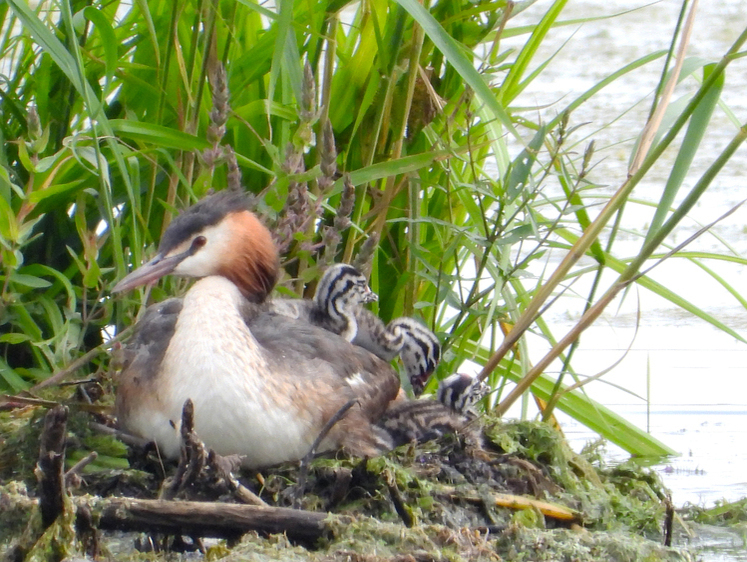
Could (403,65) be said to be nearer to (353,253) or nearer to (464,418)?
(353,253)

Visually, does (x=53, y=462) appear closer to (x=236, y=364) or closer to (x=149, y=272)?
(x=236, y=364)

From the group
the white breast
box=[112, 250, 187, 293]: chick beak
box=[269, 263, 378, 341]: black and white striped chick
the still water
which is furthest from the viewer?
the still water

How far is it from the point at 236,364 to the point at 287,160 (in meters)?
0.72

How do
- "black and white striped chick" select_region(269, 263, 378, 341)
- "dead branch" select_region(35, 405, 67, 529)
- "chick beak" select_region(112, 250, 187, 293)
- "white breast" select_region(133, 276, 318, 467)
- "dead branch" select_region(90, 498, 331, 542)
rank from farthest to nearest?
"black and white striped chick" select_region(269, 263, 378, 341)
"chick beak" select_region(112, 250, 187, 293)
"white breast" select_region(133, 276, 318, 467)
"dead branch" select_region(90, 498, 331, 542)
"dead branch" select_region(35, 405, 67, 529)

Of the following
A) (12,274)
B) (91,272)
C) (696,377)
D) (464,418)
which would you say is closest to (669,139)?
(464,418)

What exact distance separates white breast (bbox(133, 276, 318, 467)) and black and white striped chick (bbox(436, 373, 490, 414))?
1.95 ft

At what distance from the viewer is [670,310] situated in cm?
627

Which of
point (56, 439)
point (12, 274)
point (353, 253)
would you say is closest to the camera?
point (56, 439)

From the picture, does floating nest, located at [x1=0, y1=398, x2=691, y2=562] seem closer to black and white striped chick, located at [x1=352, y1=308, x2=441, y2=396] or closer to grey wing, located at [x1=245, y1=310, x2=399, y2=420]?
grey wing, located at [x1=245, y1=310, x2=399, y2=420]

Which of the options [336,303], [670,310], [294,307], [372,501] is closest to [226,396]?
[372,501]

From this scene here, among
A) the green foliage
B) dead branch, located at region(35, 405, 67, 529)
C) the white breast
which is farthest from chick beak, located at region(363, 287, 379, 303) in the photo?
dead branch, located at region(35, 405, 67, 529)

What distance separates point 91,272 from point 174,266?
0.81 ft

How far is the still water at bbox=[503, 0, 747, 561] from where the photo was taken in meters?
3.95

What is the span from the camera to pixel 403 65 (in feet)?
12.7
